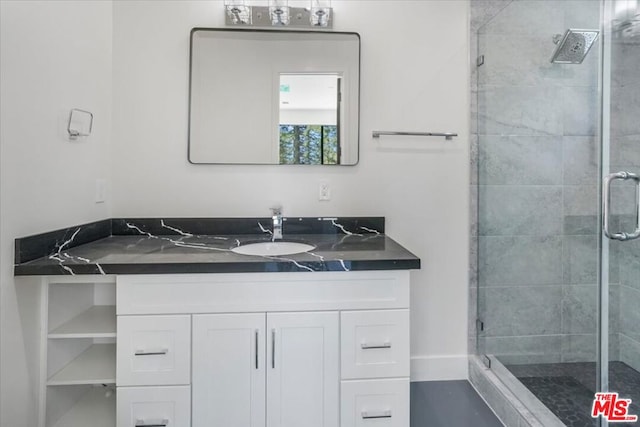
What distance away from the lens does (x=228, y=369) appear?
1.25m

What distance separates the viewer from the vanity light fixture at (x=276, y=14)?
5.90ft

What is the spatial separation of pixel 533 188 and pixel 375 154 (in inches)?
33.2

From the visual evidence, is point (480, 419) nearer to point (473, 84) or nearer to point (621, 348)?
point (621, 348)

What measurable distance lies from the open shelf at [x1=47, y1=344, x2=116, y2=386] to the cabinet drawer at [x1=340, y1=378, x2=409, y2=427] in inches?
34.6

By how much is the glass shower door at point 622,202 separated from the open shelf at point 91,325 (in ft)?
6.90

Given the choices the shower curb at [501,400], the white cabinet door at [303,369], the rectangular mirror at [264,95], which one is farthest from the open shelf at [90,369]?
the shower curb at [501,400]

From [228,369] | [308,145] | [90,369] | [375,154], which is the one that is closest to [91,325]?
[90,369]

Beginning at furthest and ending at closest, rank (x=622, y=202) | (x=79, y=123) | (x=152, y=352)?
1. (x=622, y=202)
2. (x=79, y=123)
3. (x=152, y=352)

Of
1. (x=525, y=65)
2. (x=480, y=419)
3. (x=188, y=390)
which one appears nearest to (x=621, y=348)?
(x=480, y=419)

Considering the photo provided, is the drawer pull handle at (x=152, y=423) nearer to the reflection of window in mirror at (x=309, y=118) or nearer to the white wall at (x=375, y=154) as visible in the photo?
the white wall at (x=375, y=154)

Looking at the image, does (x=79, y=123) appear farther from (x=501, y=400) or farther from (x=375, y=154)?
(x=501, y=400)

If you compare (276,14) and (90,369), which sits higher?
(276,14)

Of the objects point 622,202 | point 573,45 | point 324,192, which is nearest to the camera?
point 573,45

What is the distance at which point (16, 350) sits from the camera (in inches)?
46.9
